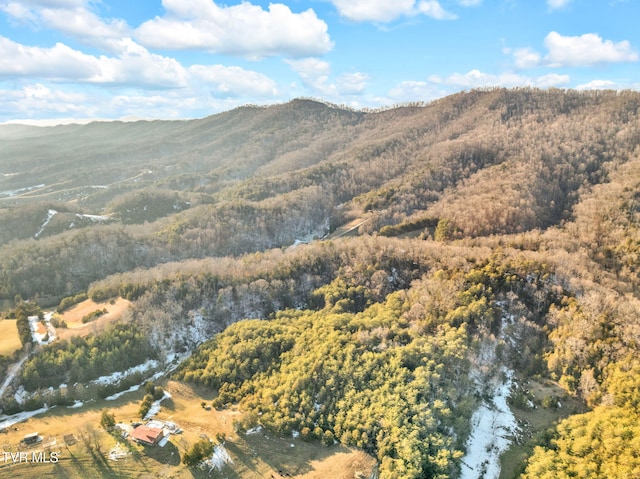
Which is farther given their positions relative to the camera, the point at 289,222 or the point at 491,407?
the point at 289,222

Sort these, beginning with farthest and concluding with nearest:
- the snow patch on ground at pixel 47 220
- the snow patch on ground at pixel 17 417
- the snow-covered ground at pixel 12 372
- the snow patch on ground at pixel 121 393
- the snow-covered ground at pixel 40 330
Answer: the snow patch on ground at pixel 47 220, the snow-covered ground at pixel 40 330, the snow patch on ground at pixel 121 393, the snow-covered ground at pixel 12 372, the snow patch on ground at pixel 17 417

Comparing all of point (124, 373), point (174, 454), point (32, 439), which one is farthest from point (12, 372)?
point (174, 454)

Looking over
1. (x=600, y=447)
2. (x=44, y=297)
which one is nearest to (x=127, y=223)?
(x=44, y=297)

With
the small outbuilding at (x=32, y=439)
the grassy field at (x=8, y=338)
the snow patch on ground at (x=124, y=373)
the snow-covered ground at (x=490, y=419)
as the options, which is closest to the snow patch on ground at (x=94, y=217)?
the grassy field at (x=8, y=338)

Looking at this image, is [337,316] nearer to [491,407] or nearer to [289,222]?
[491,407]

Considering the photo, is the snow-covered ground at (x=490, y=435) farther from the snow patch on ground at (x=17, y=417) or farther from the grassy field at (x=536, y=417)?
the snow patch on ground at (x=17, y=417)

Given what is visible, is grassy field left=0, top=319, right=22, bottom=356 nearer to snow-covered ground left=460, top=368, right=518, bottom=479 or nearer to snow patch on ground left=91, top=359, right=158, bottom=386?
snow patch on ground left=91, top=359, right=158, bottom=386

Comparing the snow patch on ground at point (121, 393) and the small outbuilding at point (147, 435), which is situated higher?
the small outbuilding at point (147, 435)
